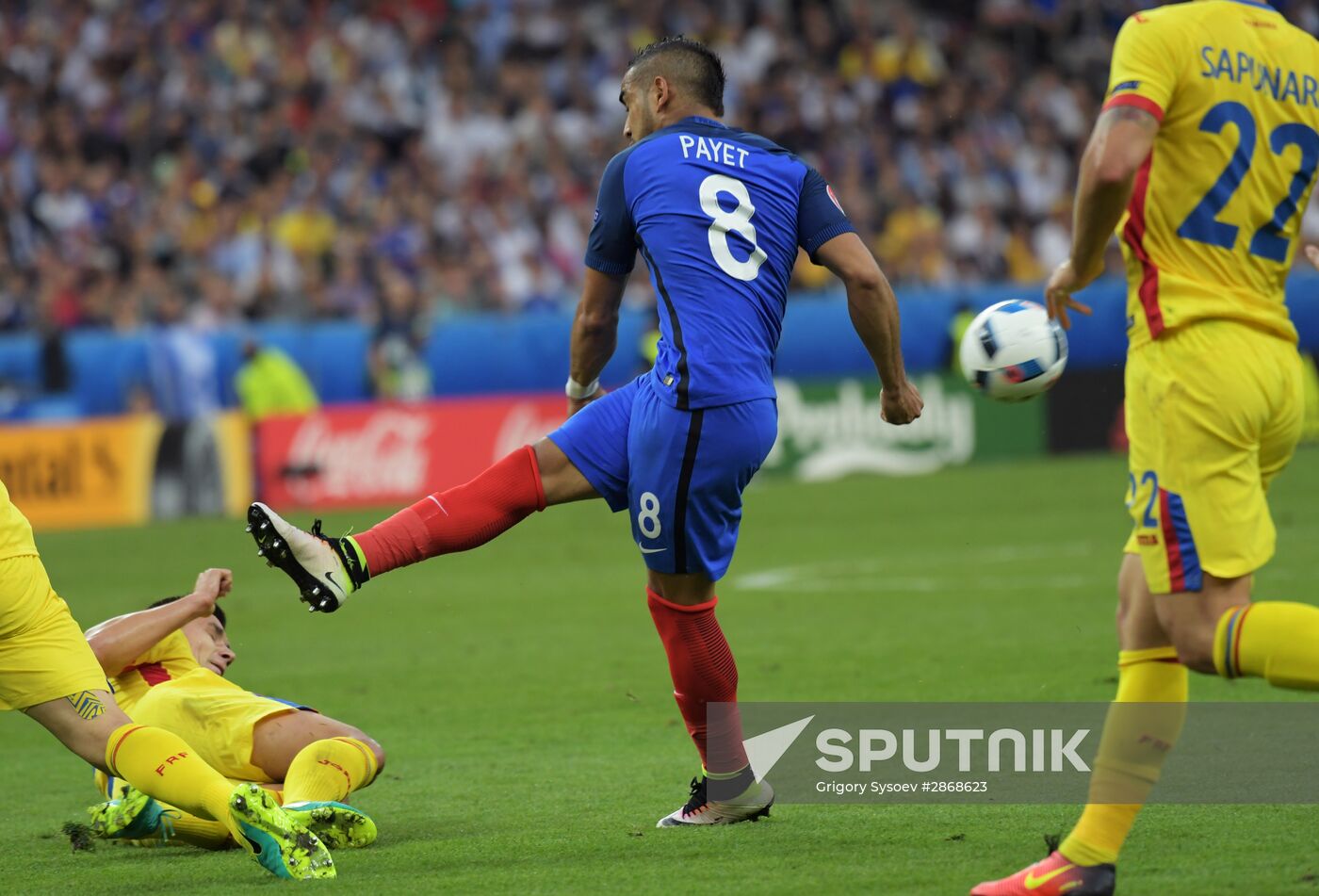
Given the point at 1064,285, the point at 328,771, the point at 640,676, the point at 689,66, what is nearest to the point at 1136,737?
the point at 1064,285

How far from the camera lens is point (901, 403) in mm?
5352

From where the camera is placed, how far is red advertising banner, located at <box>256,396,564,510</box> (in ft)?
58.9

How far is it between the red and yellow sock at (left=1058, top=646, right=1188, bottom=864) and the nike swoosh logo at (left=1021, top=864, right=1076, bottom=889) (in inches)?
2.7

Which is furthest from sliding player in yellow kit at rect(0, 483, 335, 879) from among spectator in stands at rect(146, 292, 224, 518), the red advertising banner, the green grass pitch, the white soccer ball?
spectator in stands at rect(146, 292, 224, 518)

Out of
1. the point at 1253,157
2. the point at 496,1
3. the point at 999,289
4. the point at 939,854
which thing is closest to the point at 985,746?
the point at 939,854

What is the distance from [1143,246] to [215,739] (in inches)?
122

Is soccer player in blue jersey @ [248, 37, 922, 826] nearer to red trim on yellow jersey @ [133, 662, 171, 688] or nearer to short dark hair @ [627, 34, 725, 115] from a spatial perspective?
short dark hair @ [627, 34, 725, 115]

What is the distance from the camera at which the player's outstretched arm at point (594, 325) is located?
18.1 ft

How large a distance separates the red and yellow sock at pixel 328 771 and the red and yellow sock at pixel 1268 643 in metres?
2.60

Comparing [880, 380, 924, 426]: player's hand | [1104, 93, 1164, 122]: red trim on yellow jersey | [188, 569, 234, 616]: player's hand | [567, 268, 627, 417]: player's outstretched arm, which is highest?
[1104, 93, 1164, 122]: red trim on yellow jersey

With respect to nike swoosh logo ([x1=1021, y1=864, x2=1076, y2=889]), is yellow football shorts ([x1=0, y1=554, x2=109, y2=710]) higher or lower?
higher

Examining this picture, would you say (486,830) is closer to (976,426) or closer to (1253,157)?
(1253,157)

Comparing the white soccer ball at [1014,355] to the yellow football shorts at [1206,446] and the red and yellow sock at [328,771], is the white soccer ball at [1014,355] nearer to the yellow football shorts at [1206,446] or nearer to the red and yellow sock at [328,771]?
the yellow football shorts at [1206,446]

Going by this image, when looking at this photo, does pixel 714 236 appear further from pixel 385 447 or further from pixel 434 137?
pixel 434 137
